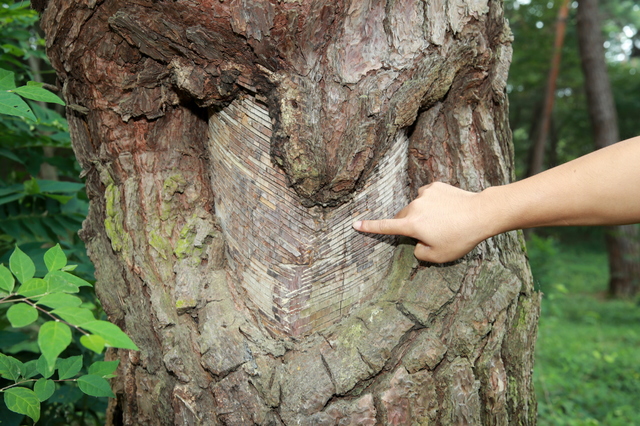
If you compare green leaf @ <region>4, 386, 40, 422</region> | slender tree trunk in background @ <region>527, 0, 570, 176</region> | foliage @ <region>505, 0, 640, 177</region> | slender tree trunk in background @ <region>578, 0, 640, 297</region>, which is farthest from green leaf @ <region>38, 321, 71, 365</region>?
slender tree trunk in background @ <region>527, 0, 570, 176</region>

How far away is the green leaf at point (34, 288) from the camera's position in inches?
40.0

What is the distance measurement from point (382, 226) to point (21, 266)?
1040 millimetres

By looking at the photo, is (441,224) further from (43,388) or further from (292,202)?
(43,388)

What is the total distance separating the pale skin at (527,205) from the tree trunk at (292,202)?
5.7 inches

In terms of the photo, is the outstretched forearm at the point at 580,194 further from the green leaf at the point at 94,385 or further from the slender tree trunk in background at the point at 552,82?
the slender tree trunk in background at the point at 552,82

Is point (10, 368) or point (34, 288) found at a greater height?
point (34, 288)

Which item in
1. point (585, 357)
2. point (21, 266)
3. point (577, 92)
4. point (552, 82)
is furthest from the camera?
point (577, 92)

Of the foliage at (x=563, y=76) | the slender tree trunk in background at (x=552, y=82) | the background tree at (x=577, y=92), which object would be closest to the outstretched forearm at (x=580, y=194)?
the background tree at (x=577, y=92)

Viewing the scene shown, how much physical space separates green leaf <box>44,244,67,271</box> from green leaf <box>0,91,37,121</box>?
1.09 ft

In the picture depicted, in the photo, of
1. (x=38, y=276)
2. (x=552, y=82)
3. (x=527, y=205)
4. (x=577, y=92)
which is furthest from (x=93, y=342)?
(x=577, y=92)

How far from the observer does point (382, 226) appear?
1604 millimetres

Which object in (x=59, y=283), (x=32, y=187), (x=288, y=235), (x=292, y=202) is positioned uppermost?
(x=292, y=202)

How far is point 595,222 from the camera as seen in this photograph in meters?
1.40

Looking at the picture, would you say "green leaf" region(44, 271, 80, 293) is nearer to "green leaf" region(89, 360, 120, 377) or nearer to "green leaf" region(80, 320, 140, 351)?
"green leaf" region(80, 320, 140, 351)
